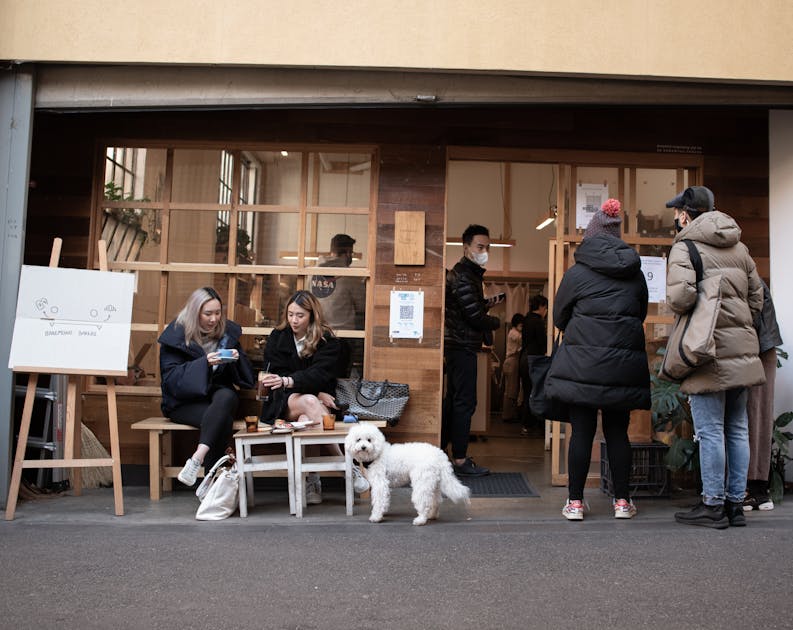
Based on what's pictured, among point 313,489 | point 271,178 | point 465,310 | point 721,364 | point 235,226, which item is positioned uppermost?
point 271,178

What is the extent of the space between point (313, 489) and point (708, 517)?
251cm

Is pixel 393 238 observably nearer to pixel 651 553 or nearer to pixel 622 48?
pixel 622 48

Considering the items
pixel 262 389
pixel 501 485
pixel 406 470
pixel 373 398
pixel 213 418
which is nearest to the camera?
pixel 406 470

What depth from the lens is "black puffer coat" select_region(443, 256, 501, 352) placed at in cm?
628

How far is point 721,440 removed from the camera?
4613 mm

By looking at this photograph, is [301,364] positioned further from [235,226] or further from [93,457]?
[93,457]

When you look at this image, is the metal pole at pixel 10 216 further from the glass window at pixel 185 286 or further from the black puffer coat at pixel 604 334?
the black puffer coat at pixel 604 334

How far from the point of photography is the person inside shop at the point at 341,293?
6.17 meters

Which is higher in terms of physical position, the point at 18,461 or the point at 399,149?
the point at 399,149

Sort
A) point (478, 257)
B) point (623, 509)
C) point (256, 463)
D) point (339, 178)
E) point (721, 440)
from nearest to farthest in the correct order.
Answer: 1. point (721, 440)
2. point (623, 509)
3. point (256, 463)
4. point (339, 178)
5. point (478, 257)

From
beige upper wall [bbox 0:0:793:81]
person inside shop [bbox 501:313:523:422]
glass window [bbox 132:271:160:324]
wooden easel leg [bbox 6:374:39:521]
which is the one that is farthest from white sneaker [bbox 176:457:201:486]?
person inside shop [bbox 501:313:523:422]

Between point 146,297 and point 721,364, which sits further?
point 146,297

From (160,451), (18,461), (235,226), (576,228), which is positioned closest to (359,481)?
(160,451)

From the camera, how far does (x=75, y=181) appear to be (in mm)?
6262
